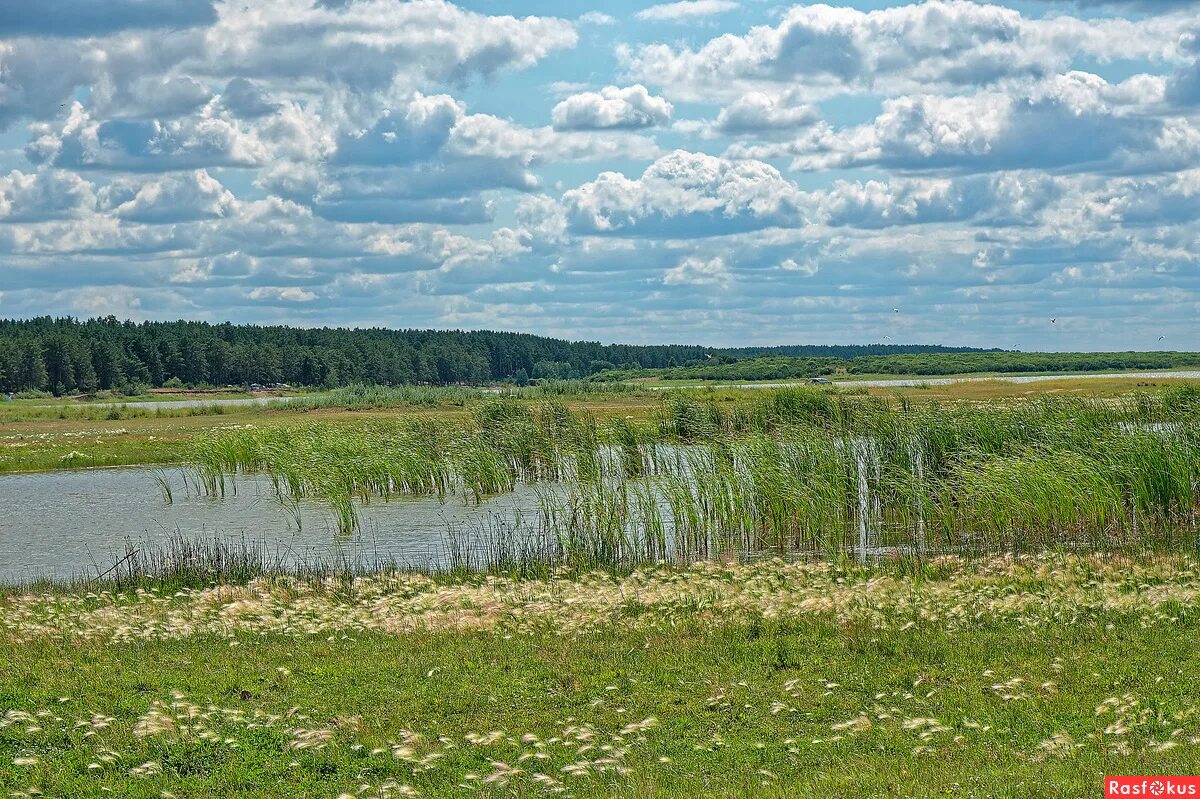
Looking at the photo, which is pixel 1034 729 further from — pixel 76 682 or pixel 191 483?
pixel 191 483

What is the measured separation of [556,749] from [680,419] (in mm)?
35936

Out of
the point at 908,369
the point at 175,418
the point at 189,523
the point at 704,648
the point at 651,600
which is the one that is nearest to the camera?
the point at 704,648

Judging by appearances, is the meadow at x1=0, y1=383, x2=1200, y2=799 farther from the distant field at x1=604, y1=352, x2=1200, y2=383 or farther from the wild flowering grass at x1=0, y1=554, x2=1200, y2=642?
the distant field at x1=604, y1=352, x2=1200, y2=383

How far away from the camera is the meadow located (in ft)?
33.1

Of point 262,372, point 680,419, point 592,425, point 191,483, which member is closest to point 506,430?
point 592,425

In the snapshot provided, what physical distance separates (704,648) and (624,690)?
2018 mm

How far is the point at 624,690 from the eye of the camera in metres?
12.7
